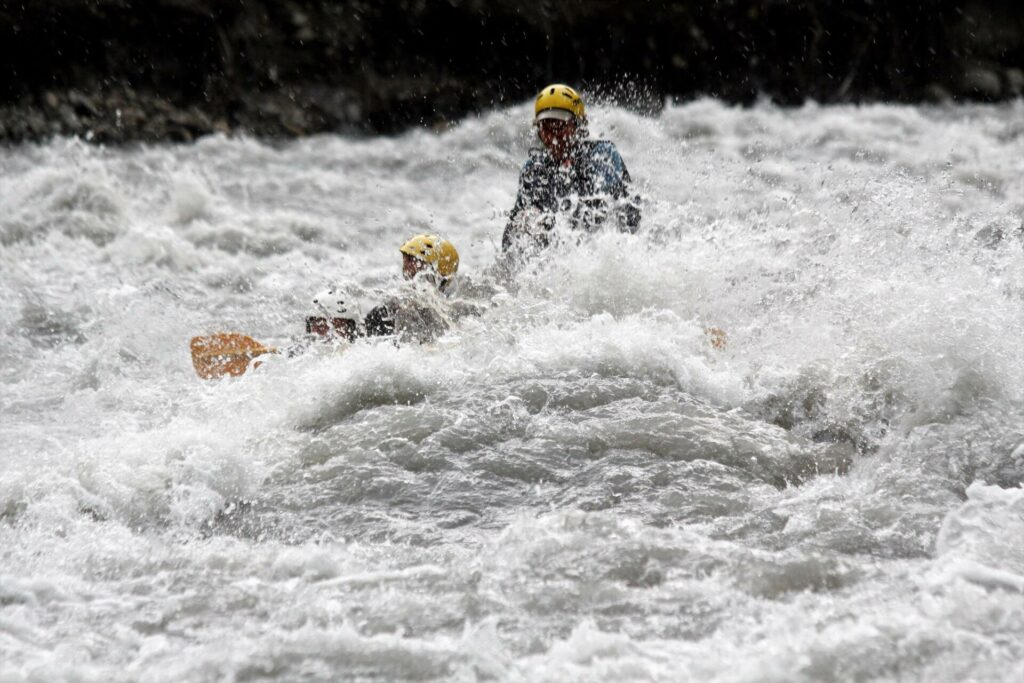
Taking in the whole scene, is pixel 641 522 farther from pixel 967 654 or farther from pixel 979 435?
pixel 979 435

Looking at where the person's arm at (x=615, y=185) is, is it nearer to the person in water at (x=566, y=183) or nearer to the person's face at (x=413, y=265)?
the person in water at (x=566, y=183)

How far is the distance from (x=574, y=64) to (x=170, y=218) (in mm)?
4908

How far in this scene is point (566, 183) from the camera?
242 inches

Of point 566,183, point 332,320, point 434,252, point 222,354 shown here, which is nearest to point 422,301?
point 434,252

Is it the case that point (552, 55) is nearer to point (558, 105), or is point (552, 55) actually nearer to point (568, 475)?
point (558, 105)

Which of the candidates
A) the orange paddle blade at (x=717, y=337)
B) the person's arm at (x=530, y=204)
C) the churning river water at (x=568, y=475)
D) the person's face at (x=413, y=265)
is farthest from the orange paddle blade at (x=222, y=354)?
the orange paddle blade at (x=717, y=337)

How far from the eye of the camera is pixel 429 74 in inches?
478

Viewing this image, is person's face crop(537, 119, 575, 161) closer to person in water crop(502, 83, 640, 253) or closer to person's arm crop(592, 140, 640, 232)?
person in water crop(502, 83, 640, 253)

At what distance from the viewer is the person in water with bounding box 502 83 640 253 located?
6012 mm

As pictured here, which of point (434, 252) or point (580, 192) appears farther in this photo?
point (580, 192)

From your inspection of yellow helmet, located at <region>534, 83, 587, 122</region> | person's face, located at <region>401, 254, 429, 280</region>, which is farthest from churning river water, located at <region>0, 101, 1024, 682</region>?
yellow helmet, located at <region>534, 83, 587, 122</region>

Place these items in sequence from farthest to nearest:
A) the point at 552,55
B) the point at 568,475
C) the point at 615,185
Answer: the point at 552,55 → the point at 615,185 → the point at 568,475

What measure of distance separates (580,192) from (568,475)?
8.52 feet

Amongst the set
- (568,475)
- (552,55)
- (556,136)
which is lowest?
(568,475)
